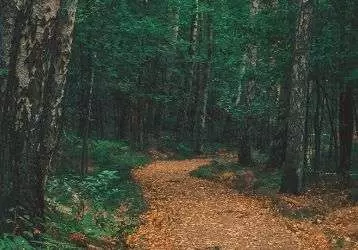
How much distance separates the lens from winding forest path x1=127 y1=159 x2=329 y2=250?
1023 centimetres

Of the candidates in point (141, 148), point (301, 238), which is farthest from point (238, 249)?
point (141, 148)

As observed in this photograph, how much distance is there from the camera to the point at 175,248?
32.4 feet

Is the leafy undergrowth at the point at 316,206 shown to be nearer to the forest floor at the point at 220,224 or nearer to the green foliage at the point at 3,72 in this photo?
the forest floor at the point at 220,224

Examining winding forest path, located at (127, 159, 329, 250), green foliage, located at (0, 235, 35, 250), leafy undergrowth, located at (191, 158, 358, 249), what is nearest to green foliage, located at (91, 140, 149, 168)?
winding forest path, located at (127, 159, 329, 250)

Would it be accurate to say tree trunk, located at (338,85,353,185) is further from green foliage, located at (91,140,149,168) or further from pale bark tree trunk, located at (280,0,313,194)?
green foliage, located at (91,140,149,168)

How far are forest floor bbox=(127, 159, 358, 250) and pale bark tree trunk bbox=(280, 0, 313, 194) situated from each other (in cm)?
104

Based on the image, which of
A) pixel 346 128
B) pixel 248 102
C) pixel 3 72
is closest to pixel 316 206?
pixel 346 128

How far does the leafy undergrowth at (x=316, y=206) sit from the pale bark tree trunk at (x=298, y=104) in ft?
1.79

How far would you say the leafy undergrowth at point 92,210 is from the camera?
7.48 metres

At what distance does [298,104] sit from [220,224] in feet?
15.5

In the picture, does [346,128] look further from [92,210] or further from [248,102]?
[92,210]

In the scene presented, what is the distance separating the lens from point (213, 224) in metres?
11.9

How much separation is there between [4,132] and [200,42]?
30357mm

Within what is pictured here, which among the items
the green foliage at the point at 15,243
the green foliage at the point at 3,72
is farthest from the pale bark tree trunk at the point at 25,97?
the green foliage at the point at 15,243
